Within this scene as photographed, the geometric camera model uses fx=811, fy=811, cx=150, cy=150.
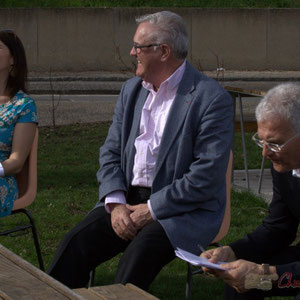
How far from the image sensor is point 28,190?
5102 mm

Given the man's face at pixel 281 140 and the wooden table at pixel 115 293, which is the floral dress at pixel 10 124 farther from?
the man's face at pixel 281 140

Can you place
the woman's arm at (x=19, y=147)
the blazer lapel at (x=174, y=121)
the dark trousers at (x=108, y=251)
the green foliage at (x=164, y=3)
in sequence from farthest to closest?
the green foliage at (x=164, y=3) < the woman's arm at (x=19, y=147) < the blazer lapel at (x=174, y=121) < the dark trousers at (x=108, y=251)

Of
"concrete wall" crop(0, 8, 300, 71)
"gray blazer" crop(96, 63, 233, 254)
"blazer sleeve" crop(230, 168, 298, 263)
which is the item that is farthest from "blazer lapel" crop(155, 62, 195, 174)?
"concrete wall" crop(0, 8, 300, 71)

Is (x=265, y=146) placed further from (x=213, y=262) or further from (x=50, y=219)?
(x=50, y=219)

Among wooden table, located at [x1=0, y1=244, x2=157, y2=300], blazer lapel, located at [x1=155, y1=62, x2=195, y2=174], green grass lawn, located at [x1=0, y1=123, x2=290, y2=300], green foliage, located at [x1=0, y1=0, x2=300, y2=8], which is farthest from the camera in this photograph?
green foliage, located at [x1=0, y1=0, x2=300, y2=8]

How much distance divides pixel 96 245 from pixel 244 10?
2107cm

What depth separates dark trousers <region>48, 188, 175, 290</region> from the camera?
161 inches

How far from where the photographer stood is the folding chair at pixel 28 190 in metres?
5.04

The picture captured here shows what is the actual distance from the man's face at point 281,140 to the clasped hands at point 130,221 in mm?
1091

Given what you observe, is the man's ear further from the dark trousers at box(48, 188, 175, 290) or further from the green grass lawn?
the green grass lawn

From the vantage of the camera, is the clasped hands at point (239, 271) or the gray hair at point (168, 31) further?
the gray hair at point (168, 31)

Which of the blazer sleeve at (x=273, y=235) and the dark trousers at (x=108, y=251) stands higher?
the blazer sleeve at (x=273, y=235)

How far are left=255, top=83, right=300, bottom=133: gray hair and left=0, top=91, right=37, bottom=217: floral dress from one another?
6.80 feet

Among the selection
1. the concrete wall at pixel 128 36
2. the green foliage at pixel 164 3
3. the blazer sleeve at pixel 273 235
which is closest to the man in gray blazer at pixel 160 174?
the blazer sleeve at pixel 273 235
